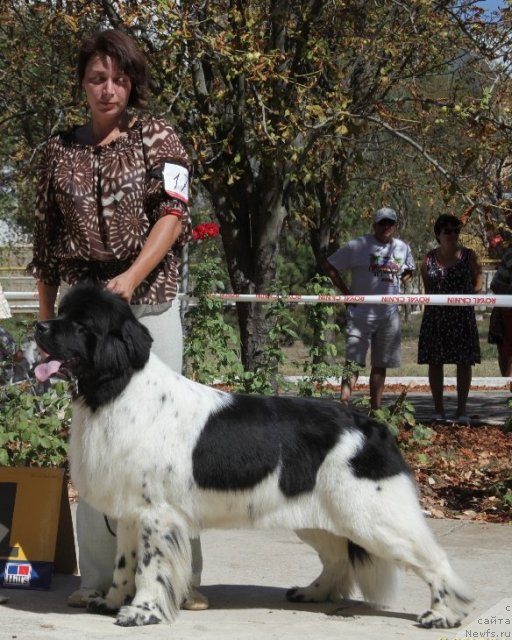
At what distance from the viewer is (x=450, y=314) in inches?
423

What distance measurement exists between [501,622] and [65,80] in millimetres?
11508

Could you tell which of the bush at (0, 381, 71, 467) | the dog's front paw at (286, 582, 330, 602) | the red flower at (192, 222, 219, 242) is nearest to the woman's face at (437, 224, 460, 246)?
the red flower at (192, 222, 219, 242)

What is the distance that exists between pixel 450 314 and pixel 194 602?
647 centimetres

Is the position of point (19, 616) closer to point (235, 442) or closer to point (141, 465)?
point (141, 465)

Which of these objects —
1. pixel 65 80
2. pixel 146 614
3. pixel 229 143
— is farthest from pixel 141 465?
pixel 65 80

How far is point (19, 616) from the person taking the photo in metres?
4.70

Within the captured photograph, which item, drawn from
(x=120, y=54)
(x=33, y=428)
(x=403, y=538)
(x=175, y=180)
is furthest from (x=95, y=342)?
(x=33, y=428)

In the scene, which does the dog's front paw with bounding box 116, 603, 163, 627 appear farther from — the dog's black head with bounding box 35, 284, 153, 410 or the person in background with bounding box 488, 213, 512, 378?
the person in background with bounding box 488, 213, 512, 378

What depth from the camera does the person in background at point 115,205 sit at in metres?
4.78

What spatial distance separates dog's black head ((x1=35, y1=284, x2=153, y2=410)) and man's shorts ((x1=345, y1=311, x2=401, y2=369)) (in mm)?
5870

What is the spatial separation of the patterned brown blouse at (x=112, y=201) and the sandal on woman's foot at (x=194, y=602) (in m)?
1.36

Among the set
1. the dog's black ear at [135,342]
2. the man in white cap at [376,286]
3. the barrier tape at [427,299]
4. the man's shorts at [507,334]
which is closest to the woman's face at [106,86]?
the dog's black ear at [135,342]

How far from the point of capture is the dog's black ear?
4.38m

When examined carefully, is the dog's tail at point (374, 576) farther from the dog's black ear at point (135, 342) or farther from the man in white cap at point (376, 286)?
the man in white cap at point (376, 286)
